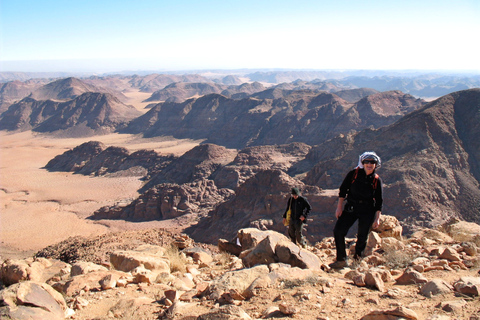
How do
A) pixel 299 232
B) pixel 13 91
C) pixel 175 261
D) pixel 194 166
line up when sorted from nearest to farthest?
1. pixel 175 261
2. pixel 299 232
3. pixel 194 166
4. pixel 13 91

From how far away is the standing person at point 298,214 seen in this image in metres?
7.14

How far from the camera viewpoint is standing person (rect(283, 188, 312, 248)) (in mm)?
7137

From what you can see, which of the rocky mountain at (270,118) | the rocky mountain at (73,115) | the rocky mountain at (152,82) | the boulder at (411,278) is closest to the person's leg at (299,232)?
the boulder at (411,278)

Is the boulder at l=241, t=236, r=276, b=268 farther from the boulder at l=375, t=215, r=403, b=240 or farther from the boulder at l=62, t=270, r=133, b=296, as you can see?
the boulder at l=375, t=215, r=403, b=240

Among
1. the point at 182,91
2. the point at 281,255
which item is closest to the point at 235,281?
the point at 281,255

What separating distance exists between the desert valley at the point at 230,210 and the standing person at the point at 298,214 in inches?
20.9

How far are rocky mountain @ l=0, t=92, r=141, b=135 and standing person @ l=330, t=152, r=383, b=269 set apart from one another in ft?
223

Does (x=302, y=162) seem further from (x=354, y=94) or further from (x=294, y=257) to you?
(x=354, y=94)

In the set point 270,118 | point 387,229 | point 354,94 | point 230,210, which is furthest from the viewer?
point 354,94

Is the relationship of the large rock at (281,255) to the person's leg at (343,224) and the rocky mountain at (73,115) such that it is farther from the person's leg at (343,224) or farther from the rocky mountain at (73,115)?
the rocky mountain at (73,115)

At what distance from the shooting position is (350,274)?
4.78m

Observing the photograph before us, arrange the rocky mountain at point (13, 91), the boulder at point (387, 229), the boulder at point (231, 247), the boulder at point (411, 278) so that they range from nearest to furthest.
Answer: the boulder at point (411, 278) → the boulder at point (231, 247) → the boulder at point (387, 229) → the rocky mountain at point (13, 91)

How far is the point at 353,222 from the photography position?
558 centimetres

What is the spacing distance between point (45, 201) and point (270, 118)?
36108 mm
